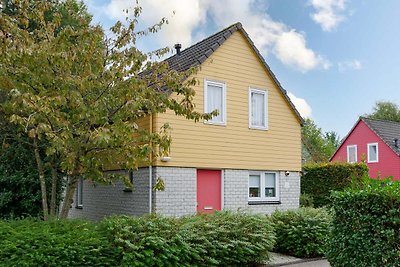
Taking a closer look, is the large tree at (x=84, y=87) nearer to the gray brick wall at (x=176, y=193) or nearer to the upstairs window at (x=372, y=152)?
the gray brick wall at (x=176, y=193)

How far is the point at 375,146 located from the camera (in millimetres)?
31453

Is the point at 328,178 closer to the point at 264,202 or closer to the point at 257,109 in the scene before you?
the point at 264,202

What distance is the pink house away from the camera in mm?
29703

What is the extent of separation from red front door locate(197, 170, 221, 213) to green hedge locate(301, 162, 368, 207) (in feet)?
19.3

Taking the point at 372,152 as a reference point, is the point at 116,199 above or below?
below

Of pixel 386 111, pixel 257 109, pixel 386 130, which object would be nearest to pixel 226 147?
pixel 257 109

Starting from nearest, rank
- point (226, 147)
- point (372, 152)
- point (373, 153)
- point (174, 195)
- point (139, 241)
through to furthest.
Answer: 1. point (139, 241)
2. point (174, 195)
3. point (226, 147)
4. point (373, 153)
5. point (372, 152)

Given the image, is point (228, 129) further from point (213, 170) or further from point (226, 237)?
point (226, 237)

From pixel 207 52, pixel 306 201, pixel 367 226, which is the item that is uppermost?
pixel 207 52

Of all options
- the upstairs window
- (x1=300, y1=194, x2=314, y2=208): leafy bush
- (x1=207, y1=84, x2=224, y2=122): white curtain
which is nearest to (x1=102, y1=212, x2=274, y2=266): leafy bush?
(x1=207, y1=84, x2=224, y2=122): white curtain

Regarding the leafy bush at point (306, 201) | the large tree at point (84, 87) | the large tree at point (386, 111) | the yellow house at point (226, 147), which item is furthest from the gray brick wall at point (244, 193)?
the large tree at point (386, 111)

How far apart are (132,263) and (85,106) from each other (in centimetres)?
323

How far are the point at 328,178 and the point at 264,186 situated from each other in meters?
4.21

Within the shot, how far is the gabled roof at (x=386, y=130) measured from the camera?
30125mm
